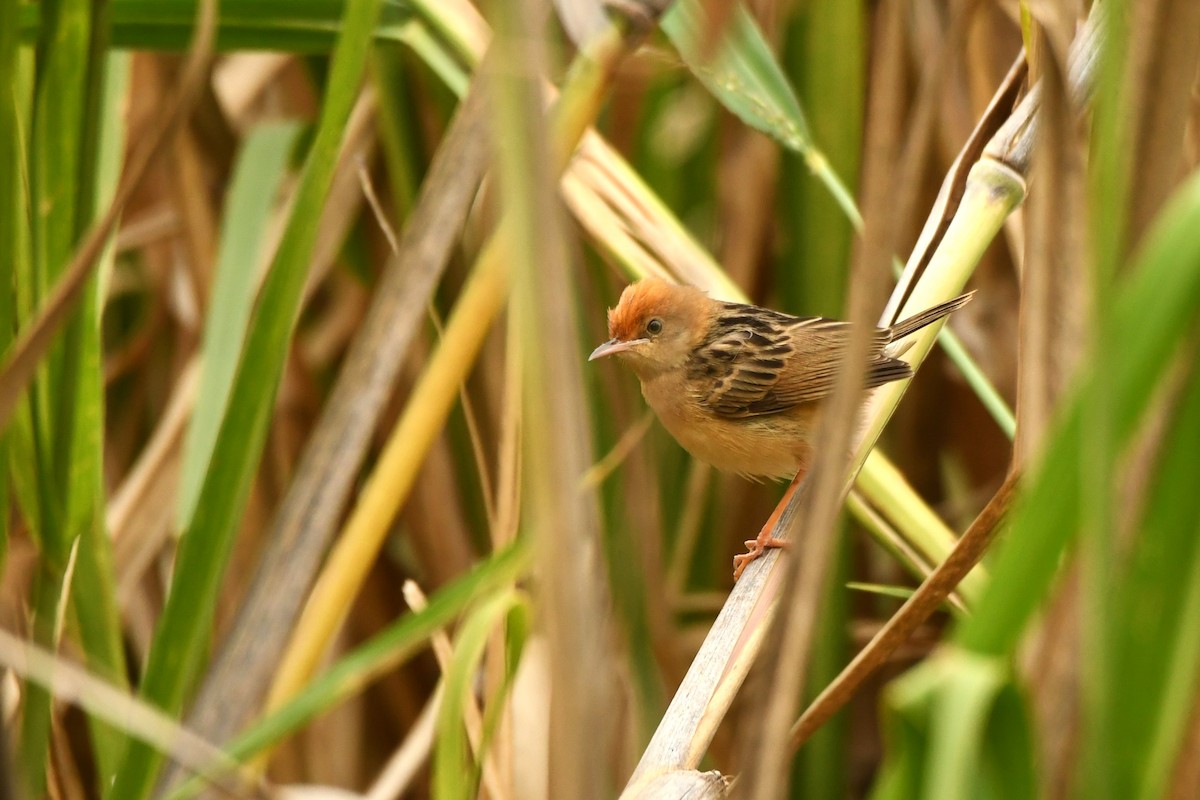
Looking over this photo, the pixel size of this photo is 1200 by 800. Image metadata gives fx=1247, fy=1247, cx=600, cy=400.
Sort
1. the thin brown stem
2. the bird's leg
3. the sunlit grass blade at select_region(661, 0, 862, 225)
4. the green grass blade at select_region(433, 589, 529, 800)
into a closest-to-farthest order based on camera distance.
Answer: the green grass blade at select_region(433, 589, 529, 800), the thin brown stem, the sunlit grass blade at select_region(661, 0, 862, 225), the bird's leg

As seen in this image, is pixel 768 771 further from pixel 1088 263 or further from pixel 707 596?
pixel 707 596

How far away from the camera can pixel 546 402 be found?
90cm

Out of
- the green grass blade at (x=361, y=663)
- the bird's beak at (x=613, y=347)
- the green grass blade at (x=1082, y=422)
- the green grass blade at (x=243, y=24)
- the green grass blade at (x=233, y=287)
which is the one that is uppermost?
the green grass blade at (x=243, y=24)

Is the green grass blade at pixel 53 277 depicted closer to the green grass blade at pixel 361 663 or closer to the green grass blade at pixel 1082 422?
the green grass blade at pixel 361 663

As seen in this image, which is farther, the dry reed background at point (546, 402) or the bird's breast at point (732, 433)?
the bird's breast at point (732, 433)

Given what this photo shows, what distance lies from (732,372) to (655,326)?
19 cm

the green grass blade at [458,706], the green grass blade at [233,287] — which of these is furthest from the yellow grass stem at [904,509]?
the green grass blade at [233,287]

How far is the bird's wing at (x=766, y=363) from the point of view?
2.55 metres

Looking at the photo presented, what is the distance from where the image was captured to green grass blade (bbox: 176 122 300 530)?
2160mm

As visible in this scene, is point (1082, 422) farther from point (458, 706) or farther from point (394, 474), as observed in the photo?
point (394, 474)

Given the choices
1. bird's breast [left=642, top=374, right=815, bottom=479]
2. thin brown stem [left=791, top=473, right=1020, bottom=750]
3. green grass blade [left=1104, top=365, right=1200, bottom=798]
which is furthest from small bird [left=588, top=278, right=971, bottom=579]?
green grass blade [left=1104, top=365, right=1200, bottom=798]

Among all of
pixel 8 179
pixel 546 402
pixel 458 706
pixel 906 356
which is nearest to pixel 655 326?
pixel 906 356

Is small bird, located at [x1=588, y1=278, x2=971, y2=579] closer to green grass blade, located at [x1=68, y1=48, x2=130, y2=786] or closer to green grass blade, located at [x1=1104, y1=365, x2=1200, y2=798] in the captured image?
green grass blade, located at [x1=68, y1=48, x2=130, y2=786]

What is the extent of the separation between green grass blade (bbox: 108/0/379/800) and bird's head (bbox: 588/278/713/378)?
99 centimetres
